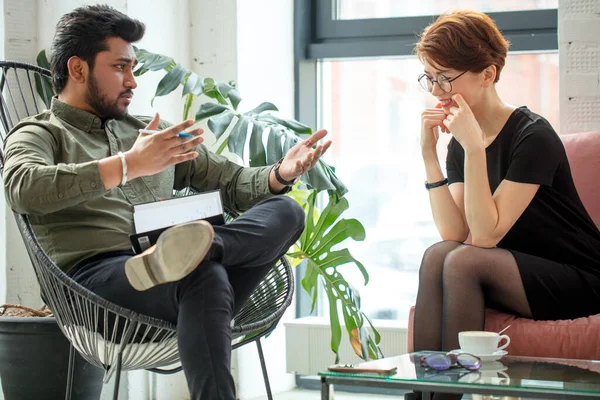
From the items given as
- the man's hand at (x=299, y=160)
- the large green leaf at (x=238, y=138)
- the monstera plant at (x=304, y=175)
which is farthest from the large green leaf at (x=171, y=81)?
the man's hand at (x=299, y=160)

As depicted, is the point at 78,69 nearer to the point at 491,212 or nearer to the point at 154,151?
the point at 154,151

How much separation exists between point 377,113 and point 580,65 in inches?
39.0

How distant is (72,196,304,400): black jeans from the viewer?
5.79ft

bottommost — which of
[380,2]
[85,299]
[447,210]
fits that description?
[85,299]

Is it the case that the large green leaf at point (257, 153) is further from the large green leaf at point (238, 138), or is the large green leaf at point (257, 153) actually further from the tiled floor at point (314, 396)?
the tiled floor at point (314, 396)

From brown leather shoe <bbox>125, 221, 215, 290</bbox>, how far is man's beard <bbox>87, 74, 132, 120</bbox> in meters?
0.72

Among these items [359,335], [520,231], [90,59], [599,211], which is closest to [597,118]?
[599,211]

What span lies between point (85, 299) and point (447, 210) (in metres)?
1.02

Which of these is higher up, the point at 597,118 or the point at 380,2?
the point at 380,2

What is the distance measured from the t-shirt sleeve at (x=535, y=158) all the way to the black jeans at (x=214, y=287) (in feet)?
1.94

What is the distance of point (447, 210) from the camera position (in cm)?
236

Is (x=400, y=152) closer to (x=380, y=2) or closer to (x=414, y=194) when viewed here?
(x=414, y=194)

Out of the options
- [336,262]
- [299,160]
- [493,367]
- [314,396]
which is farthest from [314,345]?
[493,367]

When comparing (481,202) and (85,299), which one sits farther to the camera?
(481,202)
